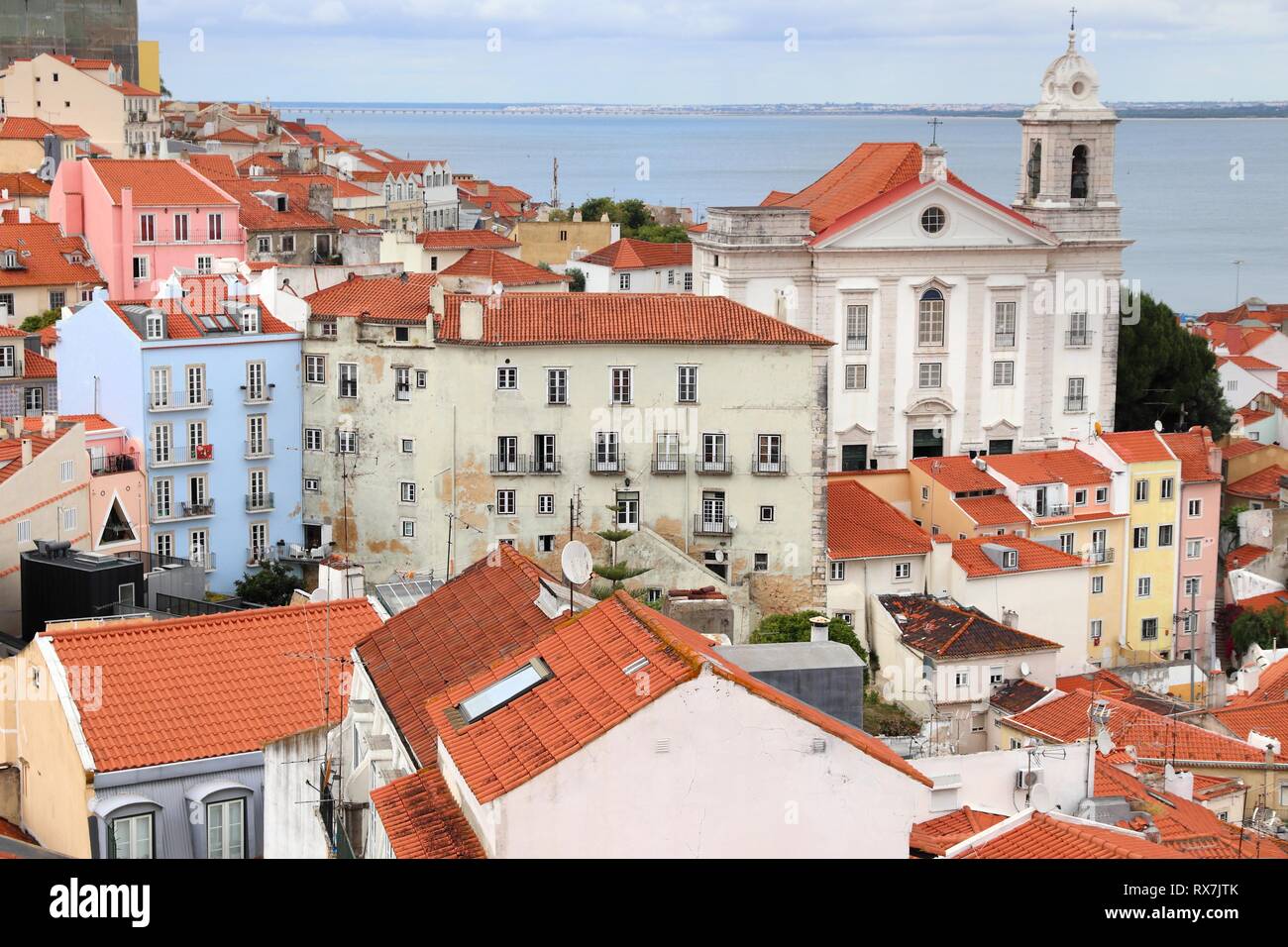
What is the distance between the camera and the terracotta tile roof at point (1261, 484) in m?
44.7

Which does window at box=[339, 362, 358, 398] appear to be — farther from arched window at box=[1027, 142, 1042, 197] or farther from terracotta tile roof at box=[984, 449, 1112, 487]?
arched window at box=[1027, 142, 1042, 197]

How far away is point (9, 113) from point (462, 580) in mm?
58733

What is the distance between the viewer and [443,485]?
111ft

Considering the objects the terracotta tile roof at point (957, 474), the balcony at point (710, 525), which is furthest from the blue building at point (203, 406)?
the terracotta tile roof at point (957, 474)

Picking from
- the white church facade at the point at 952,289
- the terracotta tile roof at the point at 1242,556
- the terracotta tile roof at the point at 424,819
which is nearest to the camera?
the terracotta tile roof at the point at 424,819

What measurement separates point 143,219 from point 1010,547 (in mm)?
21658

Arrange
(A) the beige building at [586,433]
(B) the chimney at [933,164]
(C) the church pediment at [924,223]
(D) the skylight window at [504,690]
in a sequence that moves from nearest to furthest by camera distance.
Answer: (D) the skylight window at [504,690] < (A) the beige building at [586,433] < (C) the church pediment at [924,223] < (B) the chimney at [933,164]

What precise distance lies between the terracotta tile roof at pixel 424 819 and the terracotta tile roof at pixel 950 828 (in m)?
3.06

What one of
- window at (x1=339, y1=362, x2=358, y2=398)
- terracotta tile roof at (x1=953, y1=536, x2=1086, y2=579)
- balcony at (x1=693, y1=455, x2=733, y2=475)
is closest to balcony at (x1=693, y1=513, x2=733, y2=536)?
balcony at (x1=693, y1=455, x2=733, y2=475)

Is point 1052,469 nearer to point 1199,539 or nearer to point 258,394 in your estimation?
point 1199,539

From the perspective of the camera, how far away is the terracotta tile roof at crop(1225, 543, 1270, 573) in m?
41.4

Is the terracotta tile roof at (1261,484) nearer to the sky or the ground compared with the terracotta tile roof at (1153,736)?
nearer to the sky

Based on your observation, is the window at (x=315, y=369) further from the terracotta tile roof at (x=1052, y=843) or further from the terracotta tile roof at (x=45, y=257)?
the terracotta tile roof at (x=1052, y=843)
